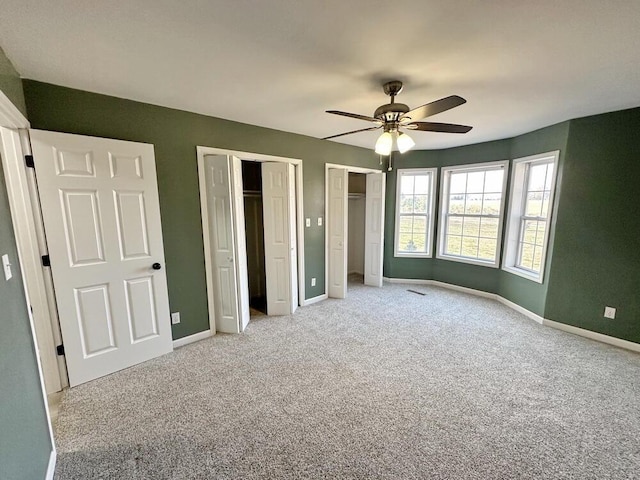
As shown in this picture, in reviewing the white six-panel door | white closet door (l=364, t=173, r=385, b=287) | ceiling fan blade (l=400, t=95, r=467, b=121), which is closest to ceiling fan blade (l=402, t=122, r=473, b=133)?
ceiling fan blade (l=400, t=95, r=467, b=121)

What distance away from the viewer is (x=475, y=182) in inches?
170

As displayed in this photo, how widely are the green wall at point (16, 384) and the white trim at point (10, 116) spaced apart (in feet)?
0.38

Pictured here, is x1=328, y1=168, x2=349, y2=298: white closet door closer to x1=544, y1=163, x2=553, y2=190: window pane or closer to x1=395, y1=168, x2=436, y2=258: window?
x1=395, y1=168, x2=436, y2=258: window

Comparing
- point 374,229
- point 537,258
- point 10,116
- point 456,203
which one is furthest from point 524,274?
point 10,116

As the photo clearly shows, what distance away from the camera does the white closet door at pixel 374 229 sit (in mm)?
4605

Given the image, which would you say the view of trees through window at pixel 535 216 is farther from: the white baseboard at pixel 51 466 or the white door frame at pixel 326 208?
the white baseboard at pixel 51 466

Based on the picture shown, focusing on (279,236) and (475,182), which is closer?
(279,236)

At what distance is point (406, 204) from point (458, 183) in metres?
0.89

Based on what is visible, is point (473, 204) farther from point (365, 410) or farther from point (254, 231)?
point (365, 410)

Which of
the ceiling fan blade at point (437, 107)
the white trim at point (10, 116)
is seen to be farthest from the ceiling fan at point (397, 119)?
the white trim at point (10, 116)

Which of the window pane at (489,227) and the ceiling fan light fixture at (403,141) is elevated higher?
the ceiling fan light fixture at (403,141)

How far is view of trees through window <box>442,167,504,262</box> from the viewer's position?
164 inches

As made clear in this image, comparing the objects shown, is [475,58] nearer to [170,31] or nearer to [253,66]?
[253,66]

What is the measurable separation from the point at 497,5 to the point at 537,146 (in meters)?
2.97
